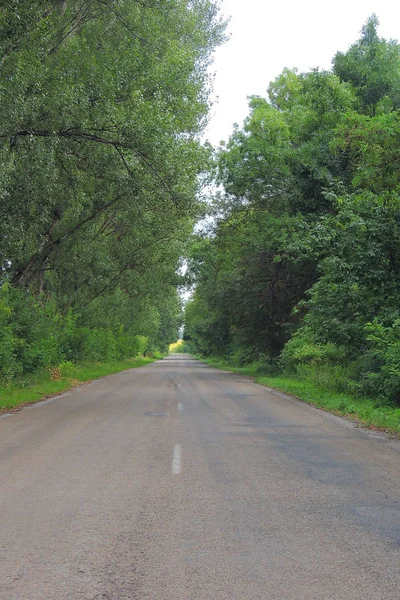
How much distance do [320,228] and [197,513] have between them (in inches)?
474

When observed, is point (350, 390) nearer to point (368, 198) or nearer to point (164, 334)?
point (368, 198)

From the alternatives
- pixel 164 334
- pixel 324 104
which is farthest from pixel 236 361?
pixel 164 334

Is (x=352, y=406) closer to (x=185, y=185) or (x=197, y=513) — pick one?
(x=185, y=185)

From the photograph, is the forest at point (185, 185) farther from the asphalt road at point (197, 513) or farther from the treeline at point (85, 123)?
the asphalt road at point (197, 513)

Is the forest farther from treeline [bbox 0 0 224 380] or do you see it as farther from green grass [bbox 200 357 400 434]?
green grass [bbox 200 357 400 434]

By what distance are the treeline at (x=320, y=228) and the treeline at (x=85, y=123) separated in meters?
4.81

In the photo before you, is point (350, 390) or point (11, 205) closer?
point (11, 205)

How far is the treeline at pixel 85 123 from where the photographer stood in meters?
14.1

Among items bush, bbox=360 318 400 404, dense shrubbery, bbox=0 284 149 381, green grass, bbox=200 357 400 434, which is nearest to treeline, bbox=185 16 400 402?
bush, bbox=360 318 400 404

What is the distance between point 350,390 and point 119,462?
1129 centimetres

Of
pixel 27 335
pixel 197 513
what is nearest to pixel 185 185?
pixel 27 335

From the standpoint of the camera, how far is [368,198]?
53.2 ft

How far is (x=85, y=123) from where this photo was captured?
47.2 ft

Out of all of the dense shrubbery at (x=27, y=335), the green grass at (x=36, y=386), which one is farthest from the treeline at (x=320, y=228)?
the dense shrubbery at (x=27, y=335)
